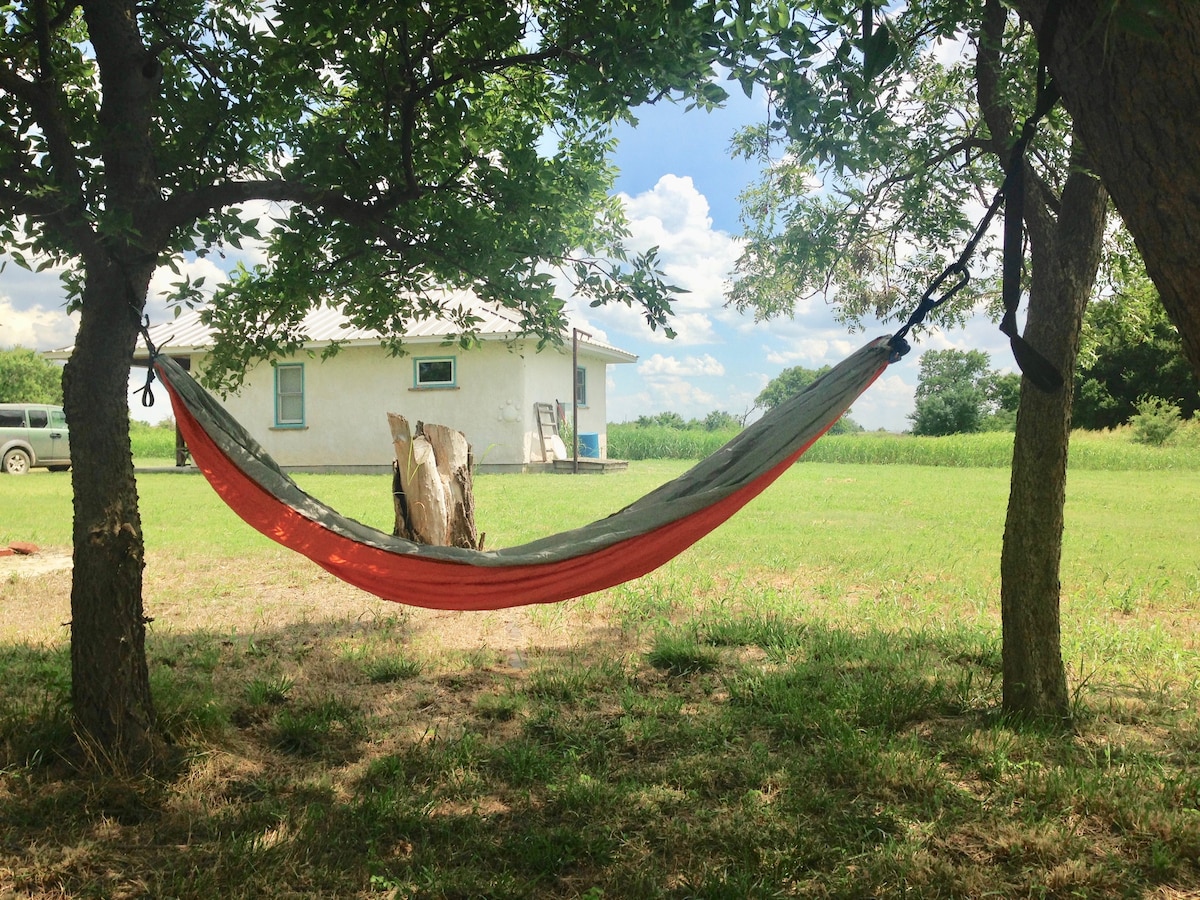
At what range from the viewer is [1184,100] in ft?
3.64

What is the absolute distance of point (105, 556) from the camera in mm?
2209

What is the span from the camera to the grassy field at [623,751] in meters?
1.82

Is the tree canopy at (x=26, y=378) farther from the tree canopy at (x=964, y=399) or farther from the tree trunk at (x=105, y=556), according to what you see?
the tree trunk at (x=105, y=556)

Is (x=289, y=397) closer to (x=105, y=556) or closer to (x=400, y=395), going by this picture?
(x=400, y=395)

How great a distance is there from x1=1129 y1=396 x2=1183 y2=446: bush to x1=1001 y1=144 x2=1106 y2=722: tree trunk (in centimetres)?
1399

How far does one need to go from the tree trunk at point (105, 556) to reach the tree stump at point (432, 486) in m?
1.82

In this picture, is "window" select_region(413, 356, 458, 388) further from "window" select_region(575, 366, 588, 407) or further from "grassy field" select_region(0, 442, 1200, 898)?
"grassy field" select_region(0, 442, 1200, 898)

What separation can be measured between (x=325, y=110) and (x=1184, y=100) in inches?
107

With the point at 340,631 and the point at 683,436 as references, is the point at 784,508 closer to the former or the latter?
the point at 340,631

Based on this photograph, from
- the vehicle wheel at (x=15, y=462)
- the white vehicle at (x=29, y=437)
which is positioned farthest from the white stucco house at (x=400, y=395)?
the vehicle wheel at (x=15, y=462)

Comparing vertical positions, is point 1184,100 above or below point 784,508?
above

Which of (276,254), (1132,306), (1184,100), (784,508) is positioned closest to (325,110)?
(276,254)

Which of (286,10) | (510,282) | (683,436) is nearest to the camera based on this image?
(286,10)

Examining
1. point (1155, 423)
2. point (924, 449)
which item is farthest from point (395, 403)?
point (1155, 423)
